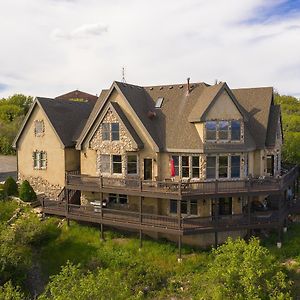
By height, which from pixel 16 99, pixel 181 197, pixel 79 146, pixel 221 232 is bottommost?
pixel 221 232

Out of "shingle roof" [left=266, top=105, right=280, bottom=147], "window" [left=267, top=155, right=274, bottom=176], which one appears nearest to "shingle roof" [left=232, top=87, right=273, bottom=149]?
"shingle roof" [left=266, top=105, right=280, bottom=147]

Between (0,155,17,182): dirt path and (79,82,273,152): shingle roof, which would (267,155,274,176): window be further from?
(0,155,17,182): dirt path

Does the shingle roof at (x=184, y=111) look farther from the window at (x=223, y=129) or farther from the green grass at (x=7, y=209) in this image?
the green grass at (x=7, y=209)

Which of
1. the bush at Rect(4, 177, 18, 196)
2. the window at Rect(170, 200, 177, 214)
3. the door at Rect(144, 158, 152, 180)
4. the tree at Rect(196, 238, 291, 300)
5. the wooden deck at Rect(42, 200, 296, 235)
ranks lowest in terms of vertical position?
the tree at Rect(196, 238, 291, 300)

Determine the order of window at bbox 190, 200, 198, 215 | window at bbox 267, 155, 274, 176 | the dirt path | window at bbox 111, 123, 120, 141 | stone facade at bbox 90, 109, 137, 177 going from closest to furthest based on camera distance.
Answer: window at bbox 190, 200, 198, 215
stone facade at bbox 90, 109, 137, 177
window at bbox 111, 123, 120, 141
window at bbox 267, 155, 274, 176
the dirt path

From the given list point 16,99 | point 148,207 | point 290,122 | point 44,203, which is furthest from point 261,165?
point 16,99

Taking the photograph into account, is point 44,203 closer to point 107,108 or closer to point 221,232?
point 107,108
